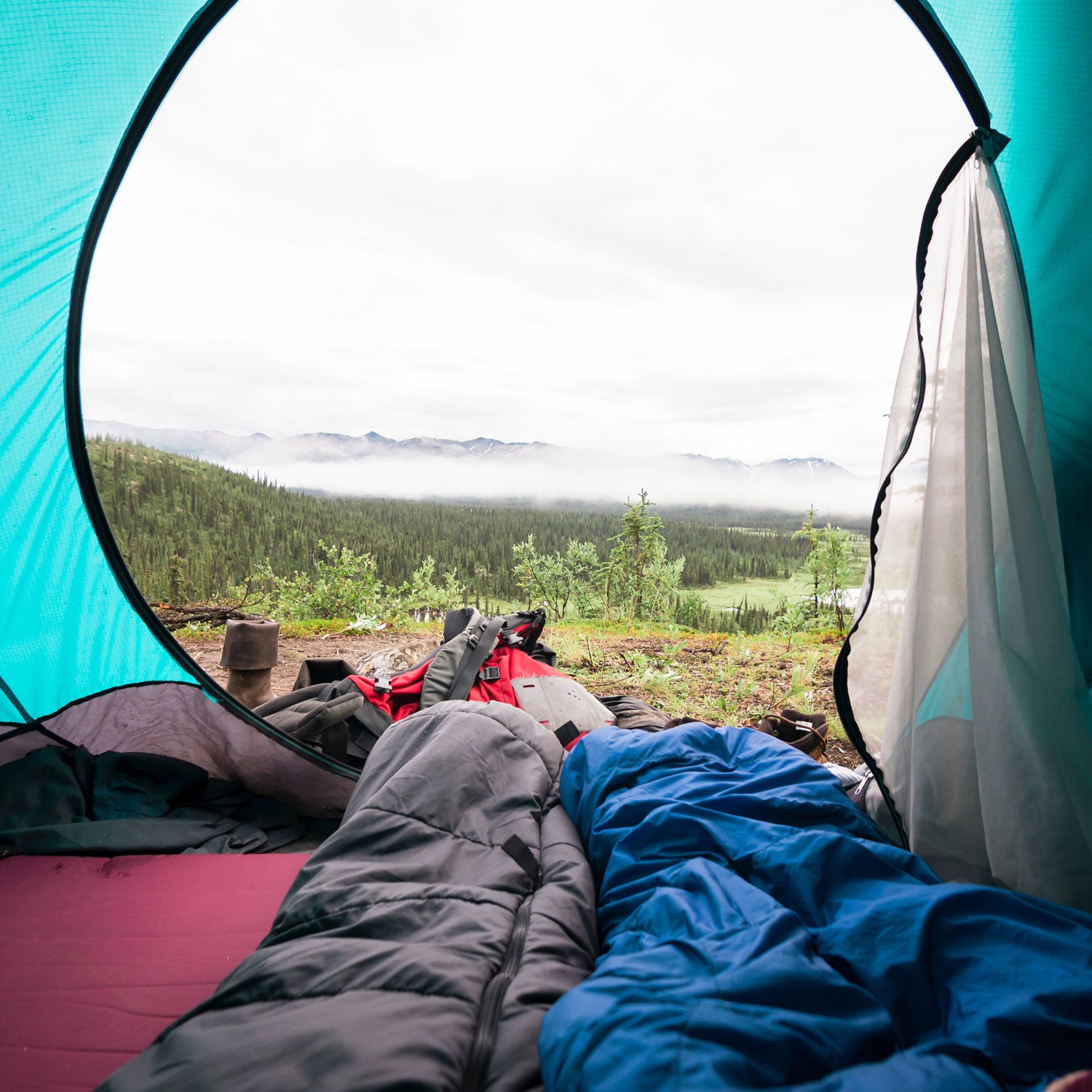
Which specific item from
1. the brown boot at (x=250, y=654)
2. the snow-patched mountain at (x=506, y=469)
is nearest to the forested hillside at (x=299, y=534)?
the snow-patched mountain at (x=506, y=469)

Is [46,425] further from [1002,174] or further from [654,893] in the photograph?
[1002,174]

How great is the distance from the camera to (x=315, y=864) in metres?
0.94

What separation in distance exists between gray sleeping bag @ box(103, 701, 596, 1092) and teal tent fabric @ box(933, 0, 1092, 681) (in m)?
1.05

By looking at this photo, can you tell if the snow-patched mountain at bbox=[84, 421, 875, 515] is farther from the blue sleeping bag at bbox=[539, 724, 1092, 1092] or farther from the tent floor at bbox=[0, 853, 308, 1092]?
the blue sleeping bag at bbox=[539, 724, 1092, 1092]

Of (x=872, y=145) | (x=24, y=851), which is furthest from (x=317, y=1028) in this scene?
(x=872, y=145)

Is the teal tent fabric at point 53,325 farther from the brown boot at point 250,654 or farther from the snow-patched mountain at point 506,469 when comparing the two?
the snow-patched mountain at point 506,469

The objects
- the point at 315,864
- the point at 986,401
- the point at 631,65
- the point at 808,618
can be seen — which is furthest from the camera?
the point at 631,65

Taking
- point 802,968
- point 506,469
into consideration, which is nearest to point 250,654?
point 802,968

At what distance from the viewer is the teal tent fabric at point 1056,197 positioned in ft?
3.51

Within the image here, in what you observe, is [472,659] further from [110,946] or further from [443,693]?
[110,946]

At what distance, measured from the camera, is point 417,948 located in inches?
29.9

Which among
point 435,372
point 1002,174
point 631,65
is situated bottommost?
point 1002,174

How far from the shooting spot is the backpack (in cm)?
183

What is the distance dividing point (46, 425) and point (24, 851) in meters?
1.10
